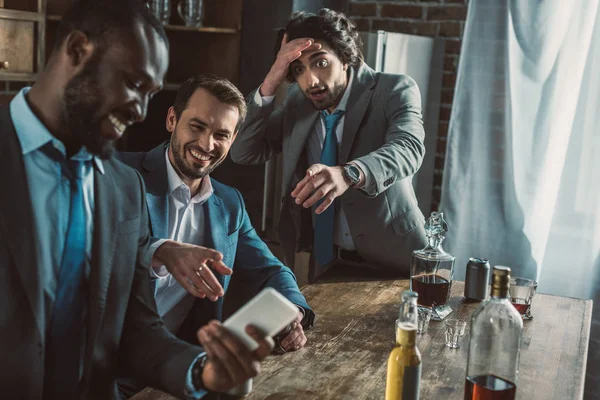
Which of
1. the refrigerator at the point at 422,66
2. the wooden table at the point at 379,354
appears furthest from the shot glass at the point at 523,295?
the refrigerator at the point at 422,66

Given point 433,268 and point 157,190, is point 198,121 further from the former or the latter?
point 433,268

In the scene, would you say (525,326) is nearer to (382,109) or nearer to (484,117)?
(382,109)

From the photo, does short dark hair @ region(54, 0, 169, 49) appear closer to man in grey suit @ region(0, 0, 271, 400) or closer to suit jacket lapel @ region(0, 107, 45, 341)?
man in grey suit @ region(0, 0, 271, 400)

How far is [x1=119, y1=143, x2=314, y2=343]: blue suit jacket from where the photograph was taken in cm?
209

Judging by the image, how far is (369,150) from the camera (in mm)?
2713

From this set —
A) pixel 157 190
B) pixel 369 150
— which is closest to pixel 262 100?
pixel 369 150

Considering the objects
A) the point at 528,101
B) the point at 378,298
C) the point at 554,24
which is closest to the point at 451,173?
the point at 528,101

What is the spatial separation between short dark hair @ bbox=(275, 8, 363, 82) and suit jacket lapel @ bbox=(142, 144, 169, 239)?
2.54 feet

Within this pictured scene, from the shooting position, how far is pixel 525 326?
203 cm

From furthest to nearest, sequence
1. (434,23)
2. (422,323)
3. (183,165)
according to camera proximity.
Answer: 1. (434,23)
2. (183,165)
3. (422,323)

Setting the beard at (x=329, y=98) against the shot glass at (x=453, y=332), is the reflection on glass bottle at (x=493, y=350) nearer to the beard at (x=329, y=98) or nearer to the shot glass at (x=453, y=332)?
the shot glass at (x=453, y=332)

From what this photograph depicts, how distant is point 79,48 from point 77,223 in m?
0.32

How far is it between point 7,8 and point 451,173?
2.10 meters

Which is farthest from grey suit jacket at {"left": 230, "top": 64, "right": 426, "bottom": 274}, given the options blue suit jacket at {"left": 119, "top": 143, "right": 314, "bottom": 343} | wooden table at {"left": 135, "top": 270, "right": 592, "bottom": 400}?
blue suit jacket at {"left": 119, "top": 143, "right": 314, "bottom": 343}
